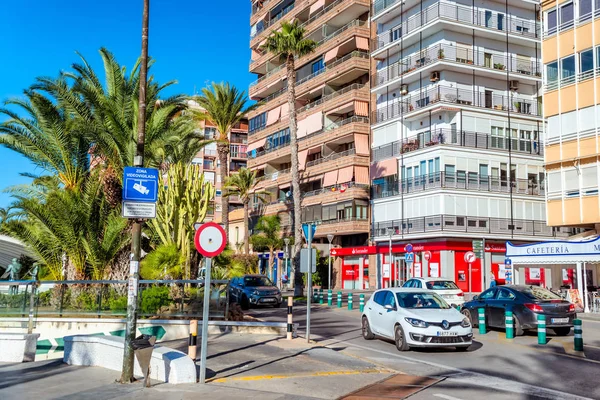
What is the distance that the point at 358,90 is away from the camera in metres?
54.3

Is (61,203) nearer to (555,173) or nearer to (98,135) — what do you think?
(98,135)

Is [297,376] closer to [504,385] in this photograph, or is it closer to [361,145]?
[504,385]

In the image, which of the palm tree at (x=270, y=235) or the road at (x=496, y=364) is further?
the palm tree at (x=270, y=235)

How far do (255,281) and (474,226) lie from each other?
21494mm

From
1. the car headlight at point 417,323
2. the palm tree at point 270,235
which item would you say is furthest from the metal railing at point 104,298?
the palm tree at point 270,235

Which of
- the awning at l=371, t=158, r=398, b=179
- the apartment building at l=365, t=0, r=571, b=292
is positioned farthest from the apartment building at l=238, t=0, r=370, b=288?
the apartment building at l=365, t=0, r=571, b=292

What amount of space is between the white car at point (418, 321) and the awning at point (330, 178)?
38.9m

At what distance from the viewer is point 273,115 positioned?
66812 mm

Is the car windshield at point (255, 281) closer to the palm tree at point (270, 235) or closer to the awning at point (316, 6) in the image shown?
the palm tree at point (270, 235)

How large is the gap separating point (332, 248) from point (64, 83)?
35.7 meters

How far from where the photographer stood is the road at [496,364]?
9695mm

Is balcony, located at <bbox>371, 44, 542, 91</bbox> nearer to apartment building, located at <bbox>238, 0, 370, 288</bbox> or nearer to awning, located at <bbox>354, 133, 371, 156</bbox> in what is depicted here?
awning, located at <bbox>354, 133, 371, 156</bbox>

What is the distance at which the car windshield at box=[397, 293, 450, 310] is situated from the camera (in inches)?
580

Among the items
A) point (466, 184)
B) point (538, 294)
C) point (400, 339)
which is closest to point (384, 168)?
point (466, 184)
